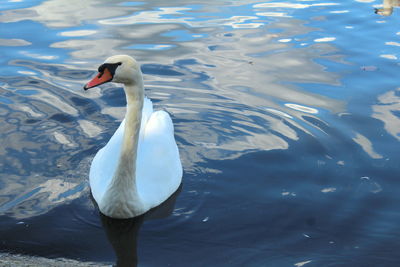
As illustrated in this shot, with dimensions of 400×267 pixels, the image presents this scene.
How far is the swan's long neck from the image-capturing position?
6418 millimetres

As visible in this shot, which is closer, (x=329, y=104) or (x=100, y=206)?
(x=100, y=206)

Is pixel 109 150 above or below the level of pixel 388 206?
above

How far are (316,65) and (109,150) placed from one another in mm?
5005

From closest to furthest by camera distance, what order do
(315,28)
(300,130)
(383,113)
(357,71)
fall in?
(300,130) < (383,113) < (357,71) < (315,28)

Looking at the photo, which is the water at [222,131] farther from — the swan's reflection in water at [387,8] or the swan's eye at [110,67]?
the swan's eye at [110,67]

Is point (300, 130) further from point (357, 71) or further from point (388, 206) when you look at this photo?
point (357, 71)

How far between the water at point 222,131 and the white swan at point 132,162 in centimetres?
15

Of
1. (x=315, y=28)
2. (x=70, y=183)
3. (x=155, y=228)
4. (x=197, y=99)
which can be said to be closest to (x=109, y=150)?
(x=70, y=183)

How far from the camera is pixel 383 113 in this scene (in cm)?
909

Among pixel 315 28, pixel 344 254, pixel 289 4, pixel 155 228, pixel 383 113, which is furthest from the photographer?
pixel 289 4

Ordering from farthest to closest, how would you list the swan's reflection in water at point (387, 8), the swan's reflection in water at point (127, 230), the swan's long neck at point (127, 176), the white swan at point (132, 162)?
the swan's reflection in water at point (387, 8), the swan's long neck at point (127, 176), the white swan at point (132, 162), the swan's reflection in water at point (127, 230)

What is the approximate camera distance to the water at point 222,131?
6.19m

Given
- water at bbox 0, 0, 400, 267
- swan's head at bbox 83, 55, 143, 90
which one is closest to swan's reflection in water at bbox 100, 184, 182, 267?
water at bbox 0, 0, 400, 267

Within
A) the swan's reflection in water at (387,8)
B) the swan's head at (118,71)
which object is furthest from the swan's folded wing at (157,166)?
the swan's reflection in water at (387,8)
